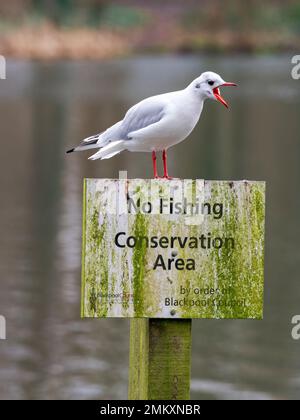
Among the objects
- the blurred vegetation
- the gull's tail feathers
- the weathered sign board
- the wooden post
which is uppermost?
the blurred vegetation

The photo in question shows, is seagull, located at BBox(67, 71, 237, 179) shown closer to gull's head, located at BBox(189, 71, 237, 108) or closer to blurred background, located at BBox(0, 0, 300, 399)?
gull's head, located at BBox(189, 71, 237, 108)

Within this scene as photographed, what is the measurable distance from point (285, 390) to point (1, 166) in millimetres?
11899

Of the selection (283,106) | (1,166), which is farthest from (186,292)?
(283,106)

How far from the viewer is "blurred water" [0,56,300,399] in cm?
851

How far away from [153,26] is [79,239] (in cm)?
4972

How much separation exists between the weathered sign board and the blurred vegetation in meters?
41.0

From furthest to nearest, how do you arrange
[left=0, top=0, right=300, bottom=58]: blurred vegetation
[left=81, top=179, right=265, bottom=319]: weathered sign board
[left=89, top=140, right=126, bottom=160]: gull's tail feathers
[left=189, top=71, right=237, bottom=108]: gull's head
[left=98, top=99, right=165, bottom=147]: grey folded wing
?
[left=0, top=0, right=300, bottom=58]: blurred vegetation
[left=89, top=140, right=126, bottom=160]: gull's tail feathers
[left=98, top=99, right=165, bottom=147]: grey folded wing
[left=189, top=71, right=237, bottom=108]: gull's head
[left=81, top=179, right=265, bottom=319]: weathered sign board

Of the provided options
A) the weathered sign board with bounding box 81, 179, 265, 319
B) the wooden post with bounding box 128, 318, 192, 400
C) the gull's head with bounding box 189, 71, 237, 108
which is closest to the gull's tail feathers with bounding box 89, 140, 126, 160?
the gull's head with bounding box 189, 71, 237, 108

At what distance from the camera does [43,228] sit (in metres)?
14.1

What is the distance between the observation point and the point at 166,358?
154 inches

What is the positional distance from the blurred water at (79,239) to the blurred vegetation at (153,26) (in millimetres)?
12447

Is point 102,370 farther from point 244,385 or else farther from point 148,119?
point 148,119

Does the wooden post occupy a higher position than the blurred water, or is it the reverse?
the blurred water

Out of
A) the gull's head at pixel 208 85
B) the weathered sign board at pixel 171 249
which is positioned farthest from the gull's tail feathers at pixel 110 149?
the weathered sign board at pixel 171 249
